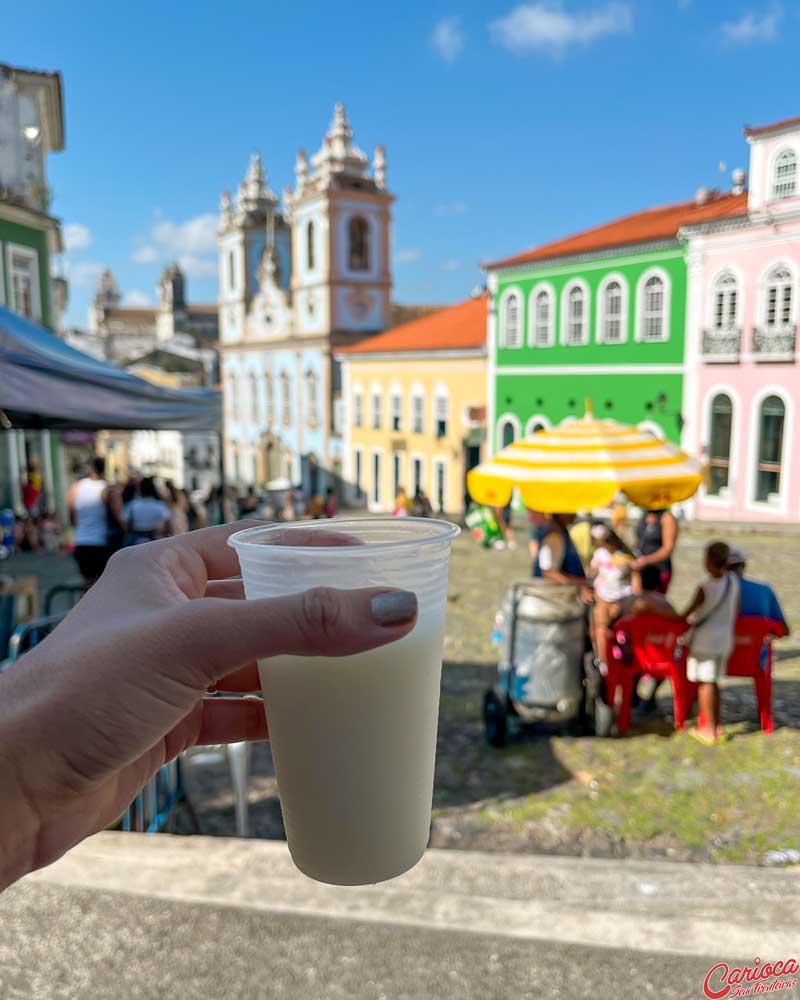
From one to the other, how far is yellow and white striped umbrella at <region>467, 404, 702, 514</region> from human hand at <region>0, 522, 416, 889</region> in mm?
5714

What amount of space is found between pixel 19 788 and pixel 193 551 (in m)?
0.46

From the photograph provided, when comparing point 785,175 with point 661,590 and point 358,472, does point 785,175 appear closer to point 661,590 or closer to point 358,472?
point 661,590

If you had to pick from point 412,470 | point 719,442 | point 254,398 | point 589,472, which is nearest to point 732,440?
point 719,442

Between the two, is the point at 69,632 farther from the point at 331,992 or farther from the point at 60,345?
the point at 60,345

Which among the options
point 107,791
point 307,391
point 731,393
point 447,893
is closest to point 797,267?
point 731,393

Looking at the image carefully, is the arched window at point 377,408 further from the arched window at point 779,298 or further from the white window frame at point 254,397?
the arched window at point 779,298

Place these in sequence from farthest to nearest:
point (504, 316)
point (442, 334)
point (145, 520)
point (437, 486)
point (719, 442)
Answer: point (442, 334) → point (437, 486) → point (504, 316) → point (719, 442) → point (145, 520)

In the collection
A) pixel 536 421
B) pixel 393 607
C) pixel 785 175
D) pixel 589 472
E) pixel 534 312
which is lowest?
pixel 536 421

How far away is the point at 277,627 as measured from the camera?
1.13m

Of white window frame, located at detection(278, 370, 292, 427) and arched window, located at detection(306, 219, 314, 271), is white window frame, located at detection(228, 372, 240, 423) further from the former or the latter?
arched window, located at detection(306, 219, 314, 271)

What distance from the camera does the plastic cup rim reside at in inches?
48.9

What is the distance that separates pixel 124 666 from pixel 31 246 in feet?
73.8

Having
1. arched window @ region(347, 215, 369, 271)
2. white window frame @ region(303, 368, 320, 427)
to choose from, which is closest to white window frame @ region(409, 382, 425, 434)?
white window frame @ region(303, 368, 320, 427)

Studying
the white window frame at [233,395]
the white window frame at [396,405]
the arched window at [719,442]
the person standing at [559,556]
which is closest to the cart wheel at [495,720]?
the person standing at [559,556]
